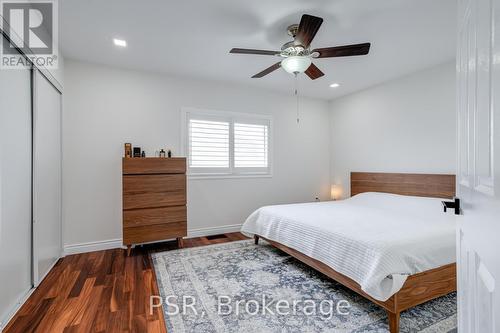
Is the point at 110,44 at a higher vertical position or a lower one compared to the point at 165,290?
higher

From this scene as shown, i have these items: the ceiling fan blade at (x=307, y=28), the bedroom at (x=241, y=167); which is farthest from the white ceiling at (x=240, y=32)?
the ceiling fan blade at (x=307, y=28)

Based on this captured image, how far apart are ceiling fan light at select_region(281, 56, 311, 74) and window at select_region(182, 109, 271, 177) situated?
192 centimetres

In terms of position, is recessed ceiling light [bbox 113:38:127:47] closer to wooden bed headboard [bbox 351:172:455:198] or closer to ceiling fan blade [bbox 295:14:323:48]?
ceiling fan blade [bbox 295:14:323:48]

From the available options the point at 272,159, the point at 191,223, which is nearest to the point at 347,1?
the point at 272,159

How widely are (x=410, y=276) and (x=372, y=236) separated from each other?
0.37 meters

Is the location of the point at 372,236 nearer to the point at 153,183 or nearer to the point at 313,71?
the point at 313,71

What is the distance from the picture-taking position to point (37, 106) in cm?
233

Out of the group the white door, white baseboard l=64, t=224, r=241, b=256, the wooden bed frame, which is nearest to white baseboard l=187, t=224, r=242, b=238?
white baseboard l=64, t=224, r=241, b=256

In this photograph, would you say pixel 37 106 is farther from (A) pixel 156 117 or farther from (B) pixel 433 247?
(B) pixel 433 247

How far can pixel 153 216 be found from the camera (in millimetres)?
3227

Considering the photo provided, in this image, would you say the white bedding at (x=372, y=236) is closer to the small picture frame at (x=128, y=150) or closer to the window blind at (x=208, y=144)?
the window blind at (x=208, y=144)

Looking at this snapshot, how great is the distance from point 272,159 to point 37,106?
330cm

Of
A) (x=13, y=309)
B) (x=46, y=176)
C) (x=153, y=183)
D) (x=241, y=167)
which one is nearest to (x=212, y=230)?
(x=241, y=167)

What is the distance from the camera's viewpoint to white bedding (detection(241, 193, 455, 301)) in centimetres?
176
